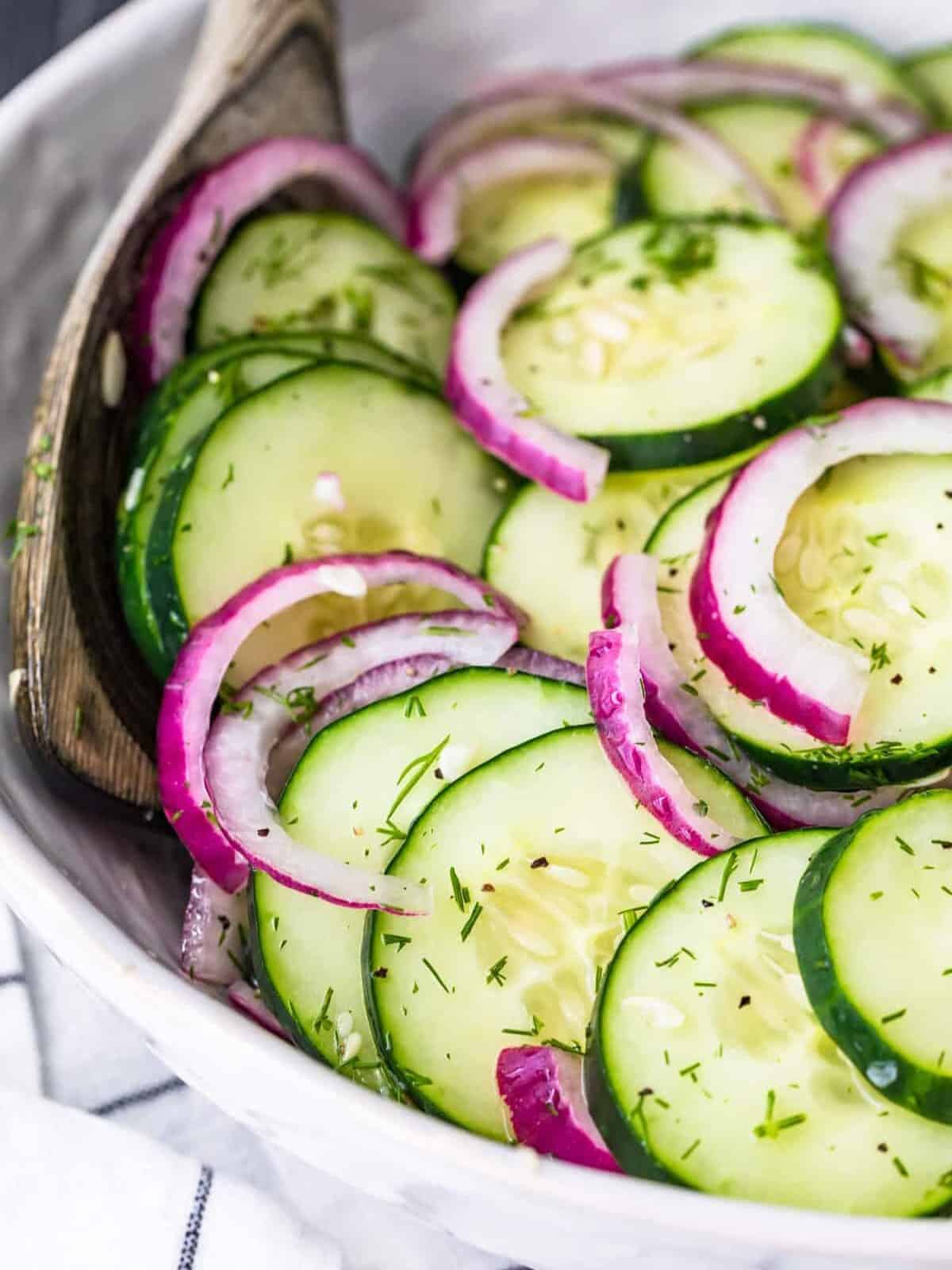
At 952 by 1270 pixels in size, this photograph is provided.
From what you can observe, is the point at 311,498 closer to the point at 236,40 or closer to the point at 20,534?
the point at 20,534

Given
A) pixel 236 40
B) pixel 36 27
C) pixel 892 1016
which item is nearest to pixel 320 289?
pixel 236 40

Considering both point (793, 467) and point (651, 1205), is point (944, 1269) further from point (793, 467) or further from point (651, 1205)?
point (793, 467)

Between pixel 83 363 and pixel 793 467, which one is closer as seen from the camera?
pixel 793 467

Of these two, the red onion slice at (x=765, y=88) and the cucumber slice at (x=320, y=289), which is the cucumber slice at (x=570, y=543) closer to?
the cucumber slice at (x=320, y=289)

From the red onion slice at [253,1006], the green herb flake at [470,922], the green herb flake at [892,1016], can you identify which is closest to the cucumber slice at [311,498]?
the red onion slice at [253,1006]

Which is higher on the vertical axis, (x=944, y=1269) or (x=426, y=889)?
(x=426, y=889)

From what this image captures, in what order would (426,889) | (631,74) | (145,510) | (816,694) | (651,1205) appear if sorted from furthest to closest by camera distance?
1. (631,74)
2. (145,510)
3. (816,694)
4. (426,889)
5. (651,1205)

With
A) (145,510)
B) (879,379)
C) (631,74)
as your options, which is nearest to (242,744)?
(145,510)
